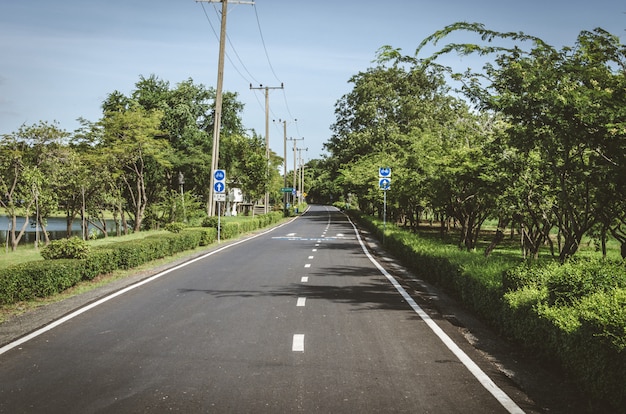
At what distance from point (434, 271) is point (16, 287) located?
9.36 metres

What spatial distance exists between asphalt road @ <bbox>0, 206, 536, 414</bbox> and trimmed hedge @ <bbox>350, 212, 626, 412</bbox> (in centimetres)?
67

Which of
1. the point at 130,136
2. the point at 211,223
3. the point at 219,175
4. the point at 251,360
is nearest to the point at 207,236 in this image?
the point at 219,175

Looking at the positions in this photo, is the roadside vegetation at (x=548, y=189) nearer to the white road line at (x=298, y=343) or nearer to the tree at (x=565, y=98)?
the tree at (x=565, y=98)

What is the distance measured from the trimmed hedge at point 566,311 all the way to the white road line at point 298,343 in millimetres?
2880

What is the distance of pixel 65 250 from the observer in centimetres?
1252

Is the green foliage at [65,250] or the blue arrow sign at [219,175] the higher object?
the blue arrow sign at [219,175]

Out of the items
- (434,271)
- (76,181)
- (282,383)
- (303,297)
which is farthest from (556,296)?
(76,181)

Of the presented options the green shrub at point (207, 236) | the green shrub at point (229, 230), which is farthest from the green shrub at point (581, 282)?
the green shrub at point (229, 230)

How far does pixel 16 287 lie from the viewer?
10039mm

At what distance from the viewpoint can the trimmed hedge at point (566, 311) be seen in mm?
4695

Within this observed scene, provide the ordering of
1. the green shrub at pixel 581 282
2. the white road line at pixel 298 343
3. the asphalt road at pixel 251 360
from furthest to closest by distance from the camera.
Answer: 1. the white road line at pixel 298 343
2. the green shrub at pixel 581 282
3. the asphalt road at pixel 251 360

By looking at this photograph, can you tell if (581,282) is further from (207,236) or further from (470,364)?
(207,236)

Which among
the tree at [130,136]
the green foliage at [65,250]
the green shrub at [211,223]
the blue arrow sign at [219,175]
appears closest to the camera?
the green foliage at [65,250]

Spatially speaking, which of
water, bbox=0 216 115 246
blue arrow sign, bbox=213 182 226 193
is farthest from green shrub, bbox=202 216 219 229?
water, bbox=0 216 115 246
